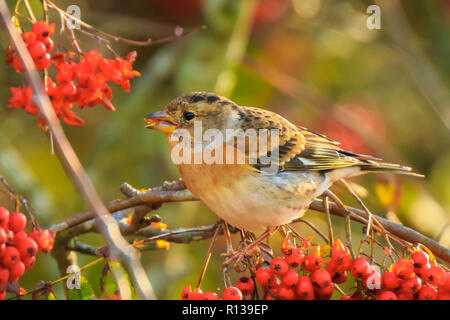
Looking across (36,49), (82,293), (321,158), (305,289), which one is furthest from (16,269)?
(321,158)

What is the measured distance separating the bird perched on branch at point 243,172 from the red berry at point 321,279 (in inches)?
15.5

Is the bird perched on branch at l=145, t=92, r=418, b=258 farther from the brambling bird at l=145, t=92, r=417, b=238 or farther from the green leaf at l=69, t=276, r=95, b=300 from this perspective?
the green leaf at l=69, t=276, r=95, b=300

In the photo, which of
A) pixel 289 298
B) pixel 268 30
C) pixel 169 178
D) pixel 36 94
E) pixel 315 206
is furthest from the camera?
pixel 268 30

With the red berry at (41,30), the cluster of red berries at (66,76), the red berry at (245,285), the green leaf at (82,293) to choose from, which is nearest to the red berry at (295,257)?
the red berry at (245,285)

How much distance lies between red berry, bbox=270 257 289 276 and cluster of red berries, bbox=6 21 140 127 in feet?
2.28

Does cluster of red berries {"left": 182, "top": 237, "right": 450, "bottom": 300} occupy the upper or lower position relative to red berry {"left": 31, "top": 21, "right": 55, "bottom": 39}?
lower

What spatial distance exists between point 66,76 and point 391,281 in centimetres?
107

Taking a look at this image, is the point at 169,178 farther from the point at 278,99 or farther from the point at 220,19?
the point at 278,99

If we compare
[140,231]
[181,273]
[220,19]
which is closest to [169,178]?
[181,273]

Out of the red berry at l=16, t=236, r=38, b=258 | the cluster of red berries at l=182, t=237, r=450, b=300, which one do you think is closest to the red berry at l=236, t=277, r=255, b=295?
the cluster of red berries at l=182, t=237, r=450, b=300

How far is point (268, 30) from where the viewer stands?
4859mm

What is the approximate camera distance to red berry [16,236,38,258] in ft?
5.72

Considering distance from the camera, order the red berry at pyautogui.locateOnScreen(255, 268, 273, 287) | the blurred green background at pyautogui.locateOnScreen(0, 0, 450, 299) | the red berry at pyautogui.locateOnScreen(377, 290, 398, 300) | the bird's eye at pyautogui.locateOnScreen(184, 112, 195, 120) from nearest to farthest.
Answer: the red berry at pyautogui.locateOnScreen(377, 290, 398, 300) → the red berry at pyautogui.locateOnScreen(255, 268, 273, 287) → the bird's eye at pyautogui.locateOnScreen(184, 112, 195, 120) → the blurred green background at pyautogui.locateOnScreen(0, 0, 450, 299)
